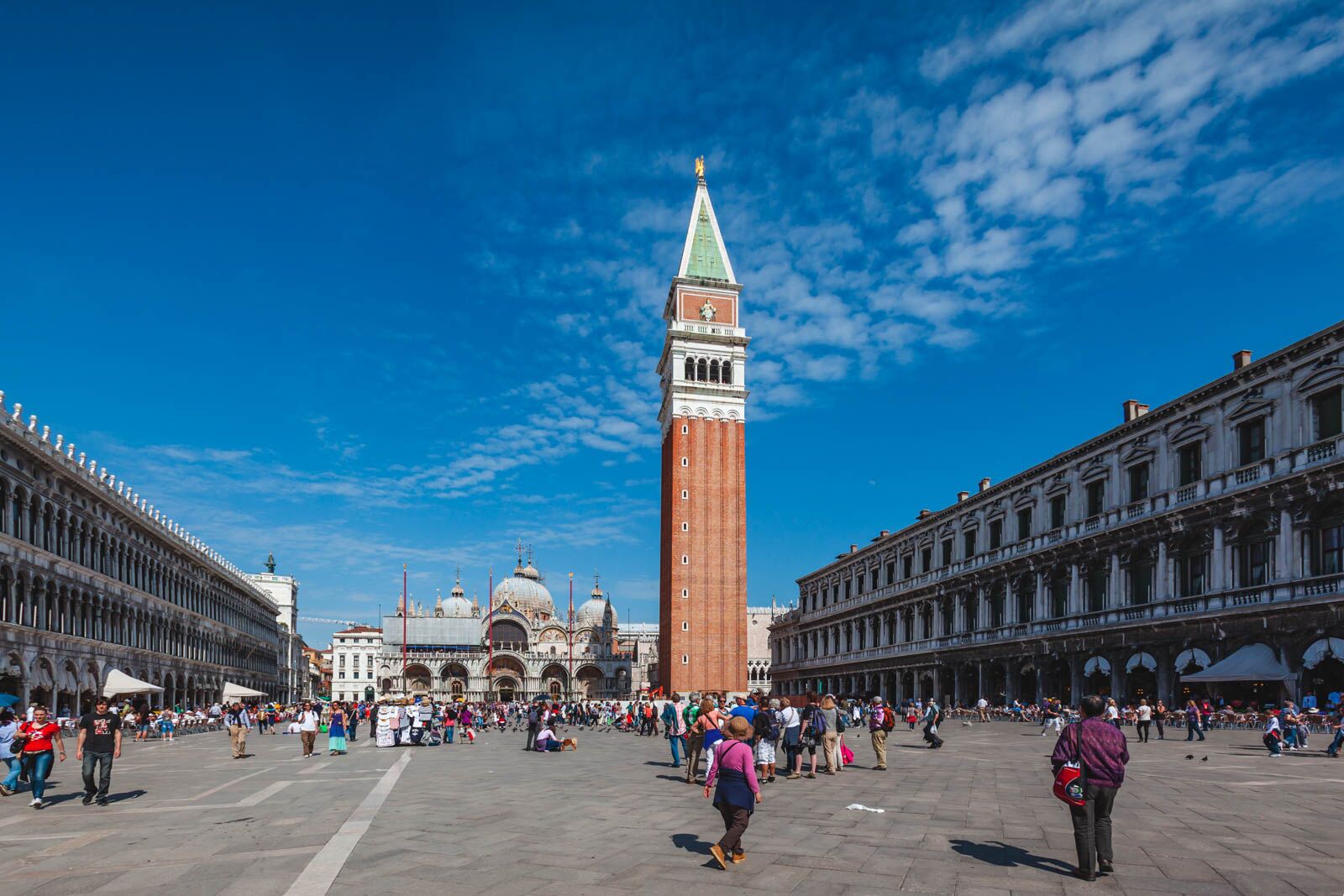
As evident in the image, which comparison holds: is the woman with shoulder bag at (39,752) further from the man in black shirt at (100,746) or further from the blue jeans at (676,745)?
the blue jeans at (676,745)

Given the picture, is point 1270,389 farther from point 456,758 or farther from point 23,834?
point 23,834

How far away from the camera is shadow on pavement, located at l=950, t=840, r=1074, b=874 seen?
9.97m

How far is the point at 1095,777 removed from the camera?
928 cm

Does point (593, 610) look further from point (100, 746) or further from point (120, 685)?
point (100, 746)

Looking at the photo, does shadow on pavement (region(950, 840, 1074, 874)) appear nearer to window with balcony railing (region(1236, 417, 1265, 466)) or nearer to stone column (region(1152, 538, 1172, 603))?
window with balcony railing (region(1236, 417, 1265, 466))

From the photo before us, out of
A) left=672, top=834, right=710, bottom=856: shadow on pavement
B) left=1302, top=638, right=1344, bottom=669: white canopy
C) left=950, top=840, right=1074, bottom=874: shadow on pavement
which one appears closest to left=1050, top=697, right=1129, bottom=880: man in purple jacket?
left=950, top=840, right=1074, bottom=874: shadow on pavement

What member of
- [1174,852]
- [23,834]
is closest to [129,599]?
[23,834]

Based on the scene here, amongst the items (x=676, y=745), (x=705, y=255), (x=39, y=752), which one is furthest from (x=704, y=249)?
(x=39, y=752)

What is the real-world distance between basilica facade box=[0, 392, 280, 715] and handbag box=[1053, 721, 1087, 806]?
1441 inches

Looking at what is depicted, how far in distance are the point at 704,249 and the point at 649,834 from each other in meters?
75.1

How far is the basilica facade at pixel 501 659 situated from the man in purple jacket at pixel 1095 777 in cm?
10236

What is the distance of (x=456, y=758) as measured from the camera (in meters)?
27.0

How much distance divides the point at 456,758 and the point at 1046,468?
96.8 ft

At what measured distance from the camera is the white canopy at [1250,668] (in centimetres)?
2931
